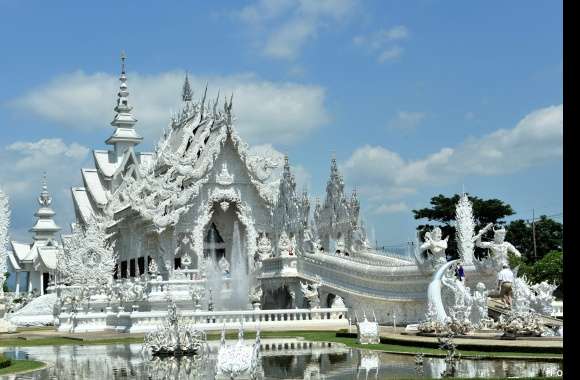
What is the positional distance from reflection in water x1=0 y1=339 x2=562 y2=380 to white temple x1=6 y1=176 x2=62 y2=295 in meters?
41.8

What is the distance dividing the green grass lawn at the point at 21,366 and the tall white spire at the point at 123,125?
39860mm

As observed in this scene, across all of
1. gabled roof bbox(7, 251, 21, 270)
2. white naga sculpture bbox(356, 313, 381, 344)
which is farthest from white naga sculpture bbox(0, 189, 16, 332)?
gabled roof bbox(7, 251, 21, 270)

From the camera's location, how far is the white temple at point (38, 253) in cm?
6019

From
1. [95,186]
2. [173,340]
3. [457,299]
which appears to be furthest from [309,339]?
[95,186]

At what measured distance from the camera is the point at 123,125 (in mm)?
58125

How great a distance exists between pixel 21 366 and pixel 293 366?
549 centimetres

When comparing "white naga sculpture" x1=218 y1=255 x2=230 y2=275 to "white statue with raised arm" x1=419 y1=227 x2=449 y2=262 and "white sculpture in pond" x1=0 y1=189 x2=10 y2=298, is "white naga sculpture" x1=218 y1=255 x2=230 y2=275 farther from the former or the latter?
"white statue with raised arm" x1=419 y1=227 x2=449 y2=262

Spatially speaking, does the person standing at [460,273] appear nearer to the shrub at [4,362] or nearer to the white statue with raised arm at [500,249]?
the white statue with raised arm at [500,249]

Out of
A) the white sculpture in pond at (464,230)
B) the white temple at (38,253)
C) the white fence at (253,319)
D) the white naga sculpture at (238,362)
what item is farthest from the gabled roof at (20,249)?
the white naga sculpture at (238,362)

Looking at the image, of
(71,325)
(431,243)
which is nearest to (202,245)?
(71,325)

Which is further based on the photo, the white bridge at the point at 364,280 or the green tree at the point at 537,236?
the green tree at the point at 537,236

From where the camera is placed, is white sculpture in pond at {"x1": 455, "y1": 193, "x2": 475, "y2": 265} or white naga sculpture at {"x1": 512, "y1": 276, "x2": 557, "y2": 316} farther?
white sculpture in pond at {"x1": 455, "y1": 193, "x2": 475, "y2": 265}

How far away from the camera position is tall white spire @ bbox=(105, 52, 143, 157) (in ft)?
187

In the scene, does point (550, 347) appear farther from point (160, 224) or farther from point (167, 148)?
point (167, 148)
